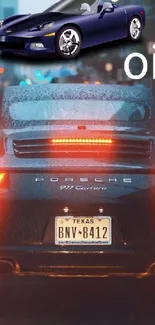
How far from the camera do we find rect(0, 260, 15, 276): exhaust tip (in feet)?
22.2

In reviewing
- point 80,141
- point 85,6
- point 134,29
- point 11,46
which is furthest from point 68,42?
point 80,141

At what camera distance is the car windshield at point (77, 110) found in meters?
7.88

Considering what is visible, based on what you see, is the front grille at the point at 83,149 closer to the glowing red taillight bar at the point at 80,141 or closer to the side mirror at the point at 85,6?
the glowing red taillight bar at the point at 80,141

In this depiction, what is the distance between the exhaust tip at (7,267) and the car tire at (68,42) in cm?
744

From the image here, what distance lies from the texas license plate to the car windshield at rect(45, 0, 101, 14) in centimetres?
786

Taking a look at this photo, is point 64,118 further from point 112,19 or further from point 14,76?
point 14,76

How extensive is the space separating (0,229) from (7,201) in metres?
0.19

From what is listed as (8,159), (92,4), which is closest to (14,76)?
(92,4)

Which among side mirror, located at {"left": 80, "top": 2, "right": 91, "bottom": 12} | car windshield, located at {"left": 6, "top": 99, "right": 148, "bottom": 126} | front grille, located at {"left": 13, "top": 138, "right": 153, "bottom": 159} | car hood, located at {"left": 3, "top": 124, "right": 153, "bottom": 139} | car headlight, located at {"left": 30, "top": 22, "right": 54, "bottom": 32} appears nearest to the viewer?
front grille, located at {"left": 13, "top": 138, "right": 153, "bottom": 159}

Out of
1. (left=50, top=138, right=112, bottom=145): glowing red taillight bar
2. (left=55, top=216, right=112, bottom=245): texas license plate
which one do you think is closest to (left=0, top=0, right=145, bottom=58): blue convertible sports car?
(left=50, top=138, right=112, bottom=145): glowing red taillight bar

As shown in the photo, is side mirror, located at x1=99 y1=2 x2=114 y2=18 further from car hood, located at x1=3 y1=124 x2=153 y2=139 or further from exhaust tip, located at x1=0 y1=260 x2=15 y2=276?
exhaust tip, located at x1=0 y1=260 x2=15 y2=276

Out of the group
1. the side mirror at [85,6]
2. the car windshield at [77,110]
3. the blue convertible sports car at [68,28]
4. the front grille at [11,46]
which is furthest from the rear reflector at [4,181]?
the side mirror at [85,6]

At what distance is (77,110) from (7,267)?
68.4 inches

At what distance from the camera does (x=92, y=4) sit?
15.1 metres
